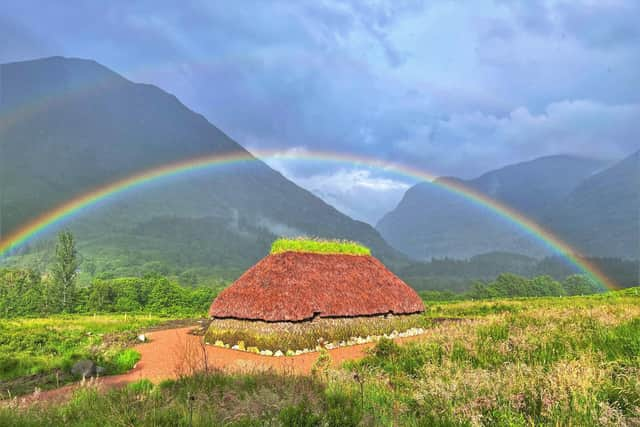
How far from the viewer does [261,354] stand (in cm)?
1638

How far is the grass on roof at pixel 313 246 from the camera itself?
21569 millimetres

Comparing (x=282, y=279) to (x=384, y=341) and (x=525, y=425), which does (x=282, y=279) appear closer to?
(x=384, y=341)

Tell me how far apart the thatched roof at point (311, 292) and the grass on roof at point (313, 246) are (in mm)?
387

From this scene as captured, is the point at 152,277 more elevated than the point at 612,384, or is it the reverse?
the point at 612,384

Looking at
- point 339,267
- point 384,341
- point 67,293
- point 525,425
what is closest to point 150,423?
point 525,425

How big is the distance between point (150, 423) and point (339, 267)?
1685cm

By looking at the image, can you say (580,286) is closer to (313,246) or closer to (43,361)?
(313,246)

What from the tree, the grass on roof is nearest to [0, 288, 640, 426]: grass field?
the grass on roof

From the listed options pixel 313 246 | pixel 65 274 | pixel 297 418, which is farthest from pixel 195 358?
pixel 65 274

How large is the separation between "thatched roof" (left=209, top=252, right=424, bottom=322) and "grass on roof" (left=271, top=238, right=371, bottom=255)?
39cm

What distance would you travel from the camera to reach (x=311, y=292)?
18.0 m

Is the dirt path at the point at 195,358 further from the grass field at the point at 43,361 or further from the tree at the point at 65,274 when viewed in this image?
the tree at the point at 65,274

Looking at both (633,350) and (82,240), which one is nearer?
(633,350)

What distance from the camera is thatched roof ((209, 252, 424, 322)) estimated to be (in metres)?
17.1
